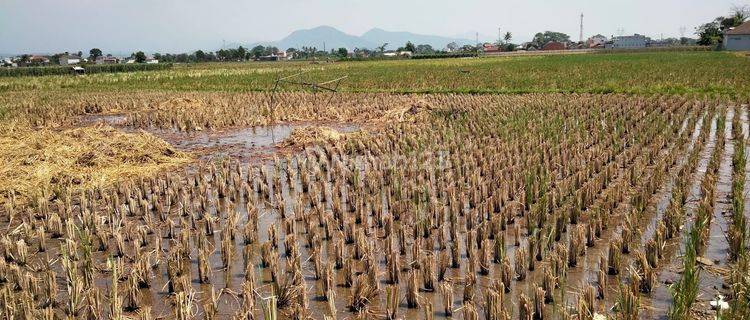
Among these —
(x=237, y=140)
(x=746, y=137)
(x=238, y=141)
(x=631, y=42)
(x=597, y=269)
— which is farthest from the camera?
(x=631, y=42)

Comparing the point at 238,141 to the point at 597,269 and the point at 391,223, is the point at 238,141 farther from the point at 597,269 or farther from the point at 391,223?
the point at 597,269

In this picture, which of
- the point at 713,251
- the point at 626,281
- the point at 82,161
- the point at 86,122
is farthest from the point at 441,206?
the point at 86,122

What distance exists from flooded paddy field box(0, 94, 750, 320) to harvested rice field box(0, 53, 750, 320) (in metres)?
0.03

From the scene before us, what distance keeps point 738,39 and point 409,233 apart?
7959 cm

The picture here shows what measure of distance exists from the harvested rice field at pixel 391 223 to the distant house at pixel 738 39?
2668 inches

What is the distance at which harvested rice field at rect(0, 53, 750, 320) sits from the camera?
4.18m

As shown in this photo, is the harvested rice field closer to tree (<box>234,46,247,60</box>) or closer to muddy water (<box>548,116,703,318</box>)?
muddy water (<box>548,116,703,318</box>)

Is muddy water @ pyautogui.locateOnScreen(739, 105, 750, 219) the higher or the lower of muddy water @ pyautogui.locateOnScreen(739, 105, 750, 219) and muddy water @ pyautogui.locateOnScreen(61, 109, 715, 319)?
the higher

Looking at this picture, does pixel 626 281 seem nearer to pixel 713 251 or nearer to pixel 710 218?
pixel 713 251

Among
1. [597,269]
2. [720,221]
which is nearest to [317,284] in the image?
[597,269]

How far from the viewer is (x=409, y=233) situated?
5.84 metres

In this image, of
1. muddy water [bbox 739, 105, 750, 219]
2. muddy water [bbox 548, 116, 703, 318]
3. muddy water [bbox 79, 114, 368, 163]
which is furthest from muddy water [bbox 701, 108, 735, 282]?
muddy water [bbox 79, 114, 368, 163]

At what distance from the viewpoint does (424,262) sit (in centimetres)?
454

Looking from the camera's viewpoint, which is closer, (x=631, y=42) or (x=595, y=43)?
(x=631, y=42)
